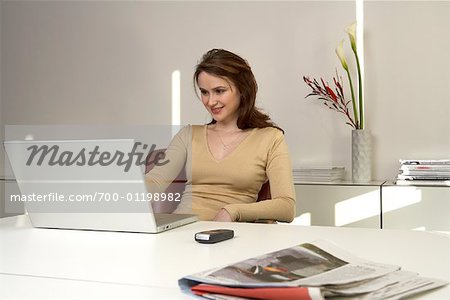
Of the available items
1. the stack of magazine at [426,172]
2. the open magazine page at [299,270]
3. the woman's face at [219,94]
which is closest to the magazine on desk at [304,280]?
the open magazine page at [299,270]

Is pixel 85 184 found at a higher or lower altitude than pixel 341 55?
lower

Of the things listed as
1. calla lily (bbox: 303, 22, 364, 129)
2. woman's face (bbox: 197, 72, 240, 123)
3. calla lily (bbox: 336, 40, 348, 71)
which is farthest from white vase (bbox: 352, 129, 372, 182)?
woman's face (bbox: 197, 72, 240, 123)

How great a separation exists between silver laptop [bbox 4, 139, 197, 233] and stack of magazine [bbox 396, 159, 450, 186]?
5.74 ft

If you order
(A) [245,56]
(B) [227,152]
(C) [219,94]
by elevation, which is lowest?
(B) [227,152]

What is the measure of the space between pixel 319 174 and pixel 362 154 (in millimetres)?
260

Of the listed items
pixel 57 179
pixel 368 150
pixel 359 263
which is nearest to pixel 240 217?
pixel 57 179

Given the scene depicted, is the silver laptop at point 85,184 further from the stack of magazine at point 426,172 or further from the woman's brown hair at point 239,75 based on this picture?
the stack of magazine at point 426,172

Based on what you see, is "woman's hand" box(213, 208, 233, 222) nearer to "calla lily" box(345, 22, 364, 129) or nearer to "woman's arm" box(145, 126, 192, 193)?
"woman's arm" box(145, 126, 192, 193)

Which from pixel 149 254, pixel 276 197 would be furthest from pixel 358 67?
pixel 149 254

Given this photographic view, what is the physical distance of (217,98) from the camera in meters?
2.29

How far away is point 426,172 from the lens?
2.97 meters

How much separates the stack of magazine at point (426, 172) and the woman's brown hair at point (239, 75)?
1.00m

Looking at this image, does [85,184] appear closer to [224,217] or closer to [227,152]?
[224,217]

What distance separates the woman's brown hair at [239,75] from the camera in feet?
7.49
